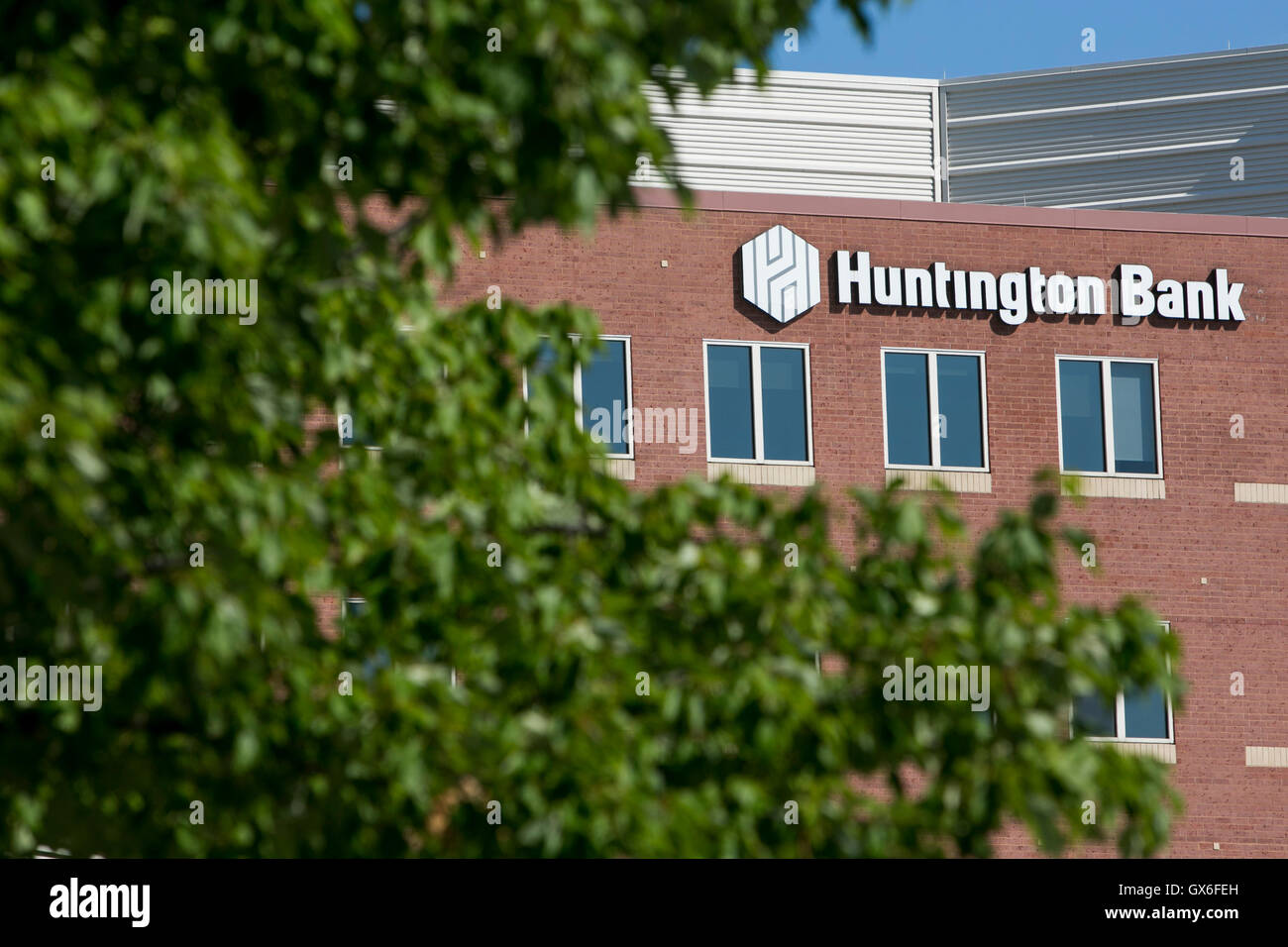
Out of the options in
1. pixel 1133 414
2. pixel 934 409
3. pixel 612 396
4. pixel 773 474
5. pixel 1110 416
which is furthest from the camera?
pixel 1133 414

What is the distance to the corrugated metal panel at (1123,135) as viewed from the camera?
1657 inches

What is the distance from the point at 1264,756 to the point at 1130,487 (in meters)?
4.24

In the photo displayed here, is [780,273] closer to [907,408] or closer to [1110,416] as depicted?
[907,408]

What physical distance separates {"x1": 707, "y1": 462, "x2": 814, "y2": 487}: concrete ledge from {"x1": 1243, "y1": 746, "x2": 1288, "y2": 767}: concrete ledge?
7402 millimetres

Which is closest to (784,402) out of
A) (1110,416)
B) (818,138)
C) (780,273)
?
(780,273)

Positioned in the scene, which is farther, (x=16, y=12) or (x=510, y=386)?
(x=510, y=386)

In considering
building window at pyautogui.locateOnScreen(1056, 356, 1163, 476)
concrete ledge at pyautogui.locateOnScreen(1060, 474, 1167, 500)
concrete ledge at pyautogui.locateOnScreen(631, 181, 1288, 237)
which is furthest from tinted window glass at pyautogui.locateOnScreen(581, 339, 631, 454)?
concrete ledge at pyautogui.locateOnScreen(1060, 474, 1167, 500)

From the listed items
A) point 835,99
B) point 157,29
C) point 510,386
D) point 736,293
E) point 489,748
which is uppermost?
point 835,99

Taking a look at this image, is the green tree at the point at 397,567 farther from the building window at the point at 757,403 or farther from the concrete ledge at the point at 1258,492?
the concrete ledge at the point at 1258,492

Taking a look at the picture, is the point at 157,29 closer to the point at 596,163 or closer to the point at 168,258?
the point at 168,258

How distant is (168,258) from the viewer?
219 inches

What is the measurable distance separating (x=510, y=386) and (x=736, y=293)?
55.3 ft

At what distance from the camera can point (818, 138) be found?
4097 centimetres
